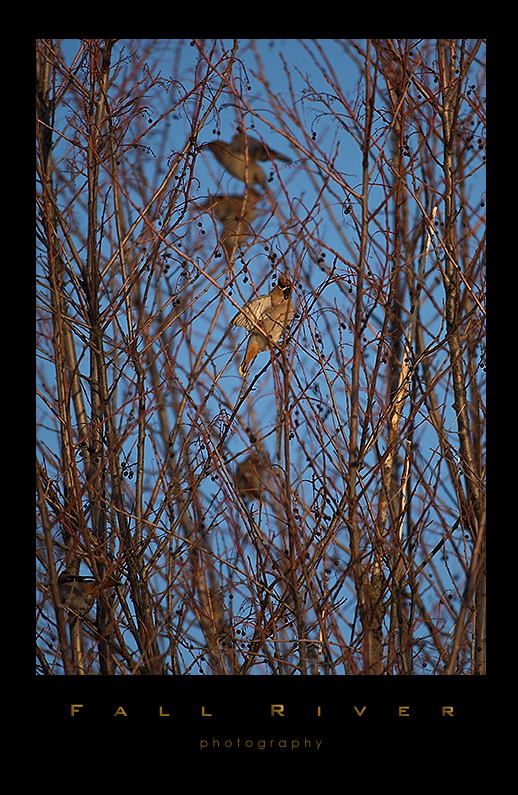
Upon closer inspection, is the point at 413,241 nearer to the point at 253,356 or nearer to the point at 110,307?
the point at 253,356

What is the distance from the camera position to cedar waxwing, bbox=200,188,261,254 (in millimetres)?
2439

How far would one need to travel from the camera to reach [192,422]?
2.32 metres

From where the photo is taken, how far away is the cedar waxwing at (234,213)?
244 cm

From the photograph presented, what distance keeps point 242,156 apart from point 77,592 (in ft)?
4.42

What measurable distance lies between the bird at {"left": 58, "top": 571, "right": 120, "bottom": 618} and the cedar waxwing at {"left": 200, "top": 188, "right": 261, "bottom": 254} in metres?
1.01

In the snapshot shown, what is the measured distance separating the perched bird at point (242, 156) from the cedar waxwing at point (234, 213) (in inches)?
1.9

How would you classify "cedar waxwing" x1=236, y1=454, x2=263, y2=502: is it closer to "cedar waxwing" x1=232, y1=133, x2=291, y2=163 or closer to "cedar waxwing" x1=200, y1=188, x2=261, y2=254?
"cedar waxwing" x1=200, y1=188, x2=261, y2=254
